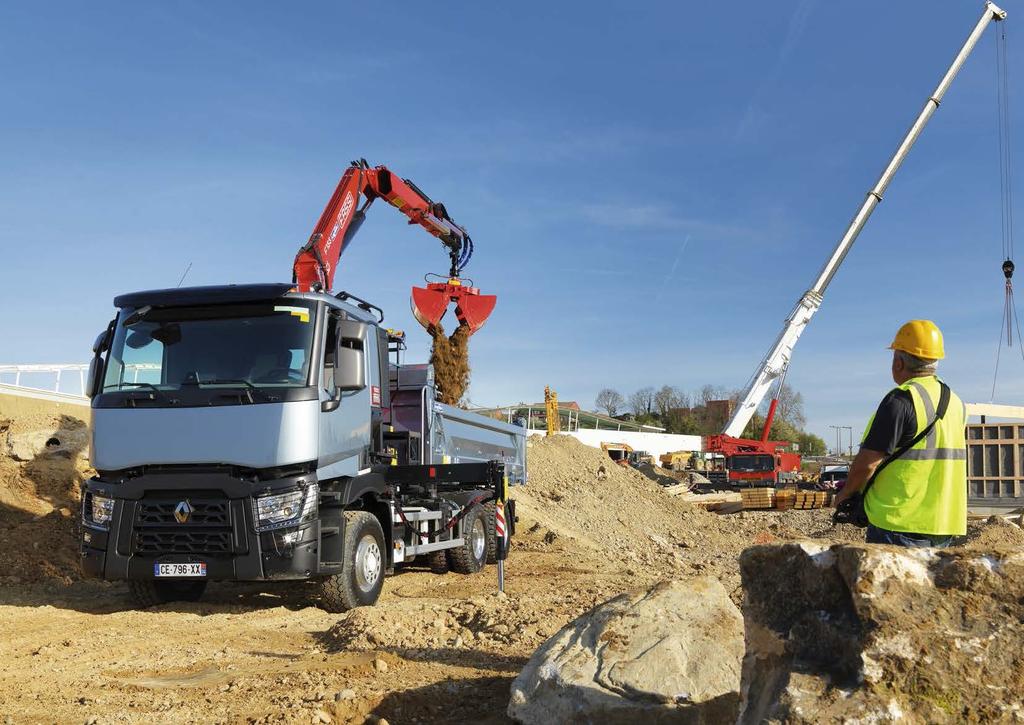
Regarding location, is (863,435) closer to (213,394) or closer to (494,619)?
(494,619)

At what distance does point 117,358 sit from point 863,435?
6.57 m

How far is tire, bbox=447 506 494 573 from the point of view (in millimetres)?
11172

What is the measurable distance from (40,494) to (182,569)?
23.3 feet

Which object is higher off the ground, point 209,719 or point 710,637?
point 710,637

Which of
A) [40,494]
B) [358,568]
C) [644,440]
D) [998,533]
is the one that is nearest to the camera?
[358,568]

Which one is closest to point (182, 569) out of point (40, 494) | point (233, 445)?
point (233, 445)

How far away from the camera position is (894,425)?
3779 millimetres

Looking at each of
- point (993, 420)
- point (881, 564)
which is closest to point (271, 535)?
point (881, 564)

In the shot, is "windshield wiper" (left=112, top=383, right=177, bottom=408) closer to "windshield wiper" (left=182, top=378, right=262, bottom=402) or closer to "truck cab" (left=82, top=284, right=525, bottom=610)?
"truck cab" (left=82, top=284, right=525, bottom=610)

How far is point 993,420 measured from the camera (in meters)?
17.8

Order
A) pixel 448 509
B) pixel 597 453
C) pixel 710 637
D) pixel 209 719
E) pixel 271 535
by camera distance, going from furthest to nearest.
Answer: pixel 597 453 < pixel 448 509 < pixel 271 535 < pixel 209 719 < pixel 710 637

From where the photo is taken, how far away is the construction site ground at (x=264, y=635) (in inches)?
189

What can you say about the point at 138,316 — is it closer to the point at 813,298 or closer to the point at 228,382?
the point at 228,382

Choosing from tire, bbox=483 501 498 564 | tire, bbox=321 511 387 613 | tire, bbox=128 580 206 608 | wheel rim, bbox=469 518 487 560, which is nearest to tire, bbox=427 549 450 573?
wheel rim, bbox=469 518 487 560
